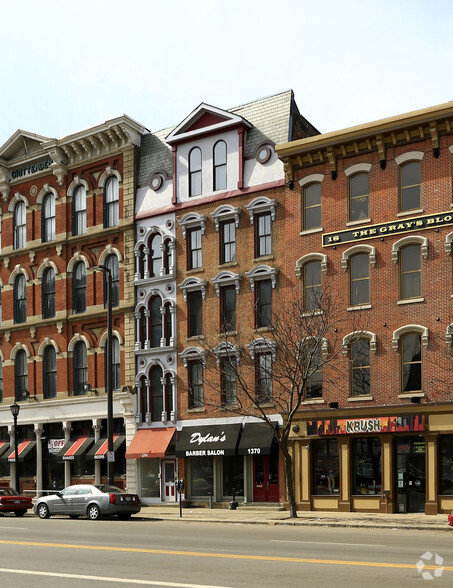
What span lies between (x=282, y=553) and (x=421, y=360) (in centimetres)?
1713

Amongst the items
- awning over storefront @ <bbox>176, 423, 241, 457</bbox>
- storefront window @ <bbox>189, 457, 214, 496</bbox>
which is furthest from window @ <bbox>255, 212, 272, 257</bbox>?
storefront window @ <bbox>189, 457, 214, 496</bbox>

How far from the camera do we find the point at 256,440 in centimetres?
3656

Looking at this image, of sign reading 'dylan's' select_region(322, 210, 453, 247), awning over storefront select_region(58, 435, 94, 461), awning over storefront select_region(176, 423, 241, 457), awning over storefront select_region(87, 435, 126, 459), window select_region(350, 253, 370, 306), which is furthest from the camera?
awning over storefront select_region(58, 435, 94, 461)

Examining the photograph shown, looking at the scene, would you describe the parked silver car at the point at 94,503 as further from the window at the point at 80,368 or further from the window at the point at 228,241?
the window at the point at 228,241

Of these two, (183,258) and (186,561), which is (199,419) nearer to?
(183,258)

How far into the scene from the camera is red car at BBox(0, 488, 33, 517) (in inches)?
1436

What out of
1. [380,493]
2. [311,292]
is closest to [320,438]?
[380,493]

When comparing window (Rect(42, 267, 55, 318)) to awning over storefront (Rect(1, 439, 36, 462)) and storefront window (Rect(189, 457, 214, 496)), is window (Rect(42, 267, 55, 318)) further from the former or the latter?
storefront window (Rect(189, 457, 214, 496))

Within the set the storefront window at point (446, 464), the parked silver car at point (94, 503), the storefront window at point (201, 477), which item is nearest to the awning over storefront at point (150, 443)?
the storefront window at point (201, 477)

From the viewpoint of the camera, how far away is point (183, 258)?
40.7 m

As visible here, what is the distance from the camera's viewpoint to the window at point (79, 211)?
4522 centimetres

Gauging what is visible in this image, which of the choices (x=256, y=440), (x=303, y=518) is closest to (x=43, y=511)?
(x=256, y=440)

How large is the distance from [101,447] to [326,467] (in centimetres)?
1202

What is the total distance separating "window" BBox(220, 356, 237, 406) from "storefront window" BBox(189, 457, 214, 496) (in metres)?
2.89
